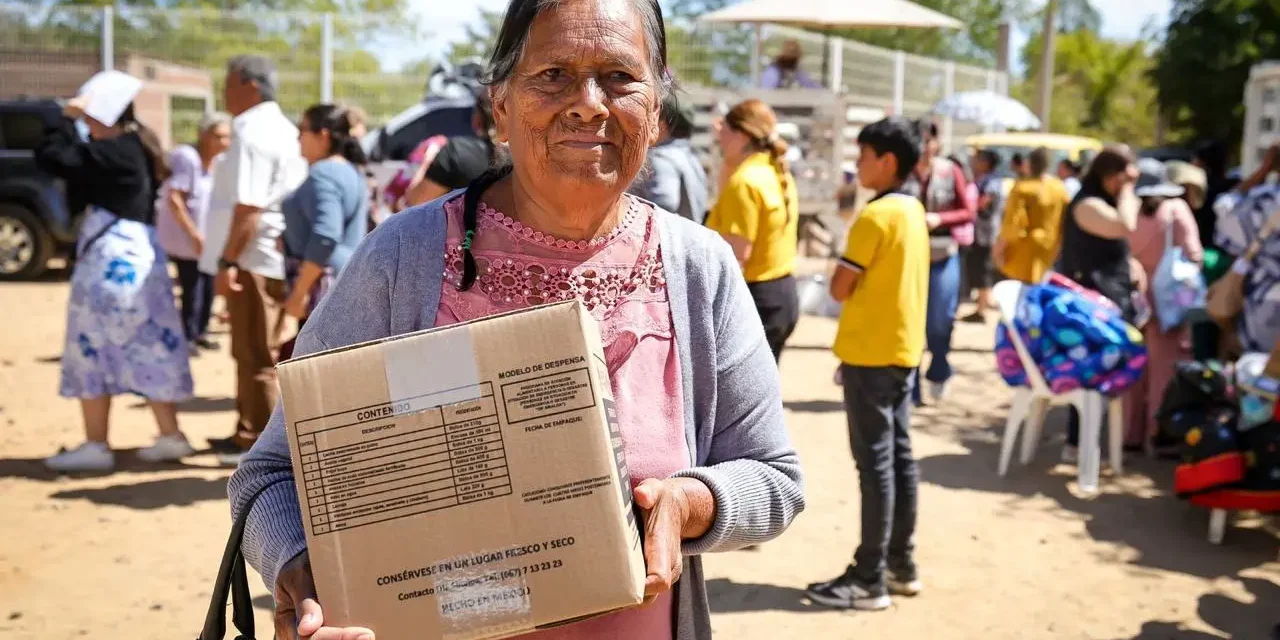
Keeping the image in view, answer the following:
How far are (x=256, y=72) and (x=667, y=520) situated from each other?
5.46 meters

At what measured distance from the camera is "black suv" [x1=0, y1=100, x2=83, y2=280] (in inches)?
535

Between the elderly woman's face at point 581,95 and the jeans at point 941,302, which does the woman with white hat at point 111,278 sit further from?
the elderly woman's face at point 581,95

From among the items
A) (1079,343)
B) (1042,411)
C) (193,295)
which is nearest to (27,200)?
(193,295)

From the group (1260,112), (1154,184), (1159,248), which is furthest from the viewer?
(1260,112)

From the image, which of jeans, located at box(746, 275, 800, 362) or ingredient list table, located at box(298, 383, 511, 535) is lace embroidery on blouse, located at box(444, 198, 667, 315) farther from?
jeans, located at box(746, 275, 800, 362)

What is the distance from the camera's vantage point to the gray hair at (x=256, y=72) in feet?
21.0

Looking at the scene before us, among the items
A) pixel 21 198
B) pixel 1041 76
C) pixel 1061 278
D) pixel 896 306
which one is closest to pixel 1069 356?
pixel 1061 278

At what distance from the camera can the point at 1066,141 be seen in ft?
66.0

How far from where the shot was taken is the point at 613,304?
1.87 m

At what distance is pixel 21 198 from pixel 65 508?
905 cm

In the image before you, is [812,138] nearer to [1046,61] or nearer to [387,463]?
[387,463]

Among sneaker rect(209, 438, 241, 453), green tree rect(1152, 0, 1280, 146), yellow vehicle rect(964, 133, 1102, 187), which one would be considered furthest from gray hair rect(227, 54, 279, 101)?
green tree rect(1152, 0, 1280, 146)

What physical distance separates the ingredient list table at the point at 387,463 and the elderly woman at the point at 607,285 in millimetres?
177

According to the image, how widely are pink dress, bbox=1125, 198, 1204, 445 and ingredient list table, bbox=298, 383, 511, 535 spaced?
6.76 m
